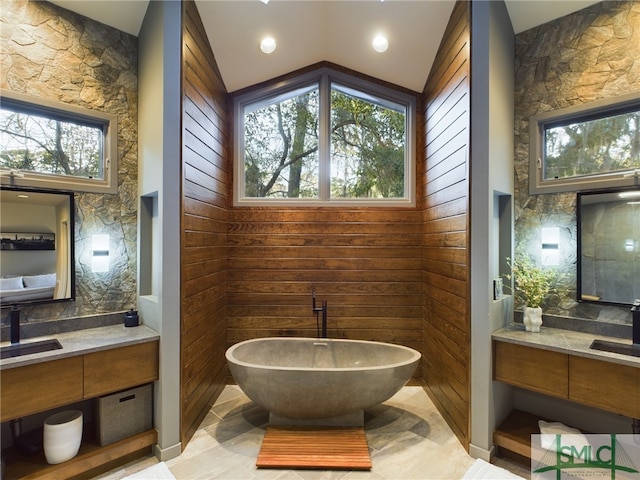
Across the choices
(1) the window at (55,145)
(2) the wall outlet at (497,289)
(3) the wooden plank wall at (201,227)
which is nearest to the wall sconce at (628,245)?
(2) the wall outlet at (497,289)

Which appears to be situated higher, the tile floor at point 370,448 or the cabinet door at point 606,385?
the cabinet door at point 606,385

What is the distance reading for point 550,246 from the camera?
8.57ft

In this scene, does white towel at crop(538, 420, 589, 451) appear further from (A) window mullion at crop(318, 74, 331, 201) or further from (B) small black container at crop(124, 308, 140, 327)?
(B) small black container at crop(124, 308, 140, 327)

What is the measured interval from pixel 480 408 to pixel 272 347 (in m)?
1.87

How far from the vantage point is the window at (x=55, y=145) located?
7.32 ft

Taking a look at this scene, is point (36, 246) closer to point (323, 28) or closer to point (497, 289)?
point (323, 28)

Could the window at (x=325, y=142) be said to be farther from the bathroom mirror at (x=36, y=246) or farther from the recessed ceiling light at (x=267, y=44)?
the bathroom mirror at (x=36, y=246)

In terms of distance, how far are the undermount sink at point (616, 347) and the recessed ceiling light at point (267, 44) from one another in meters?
3.64

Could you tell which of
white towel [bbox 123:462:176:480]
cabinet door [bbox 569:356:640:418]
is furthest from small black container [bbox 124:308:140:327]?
cabinet door [bbox 569:356:640:418]

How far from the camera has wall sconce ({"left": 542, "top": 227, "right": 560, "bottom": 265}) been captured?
259 cm

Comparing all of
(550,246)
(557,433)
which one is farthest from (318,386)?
(550,246)

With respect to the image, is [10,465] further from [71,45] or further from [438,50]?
[438,50]

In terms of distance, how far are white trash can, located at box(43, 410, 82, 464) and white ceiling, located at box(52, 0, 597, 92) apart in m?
3.04

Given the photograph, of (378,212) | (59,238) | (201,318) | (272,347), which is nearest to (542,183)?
(378,212)
